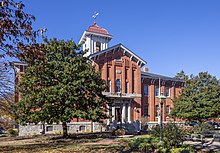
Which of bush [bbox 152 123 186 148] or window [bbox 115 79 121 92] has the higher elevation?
window [bbox 115 79 121 92]

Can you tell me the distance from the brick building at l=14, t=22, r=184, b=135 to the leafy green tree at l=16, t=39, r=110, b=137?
957 cm

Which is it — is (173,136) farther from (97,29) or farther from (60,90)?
(97,29)

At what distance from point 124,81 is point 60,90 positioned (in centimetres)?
1725

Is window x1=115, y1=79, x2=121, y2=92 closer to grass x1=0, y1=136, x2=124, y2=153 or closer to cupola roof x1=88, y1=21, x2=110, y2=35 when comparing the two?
cupola roof x1=88, y1=21, x2=110, y2=35

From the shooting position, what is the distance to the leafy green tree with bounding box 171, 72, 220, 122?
32.2 m

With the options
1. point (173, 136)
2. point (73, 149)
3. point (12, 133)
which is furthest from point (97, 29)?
point (173, 136)

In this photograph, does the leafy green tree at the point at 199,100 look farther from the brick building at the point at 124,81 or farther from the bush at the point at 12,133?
the bush at the point at 12,133

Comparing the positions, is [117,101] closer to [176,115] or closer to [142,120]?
[142,120]

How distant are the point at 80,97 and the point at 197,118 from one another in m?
18.9

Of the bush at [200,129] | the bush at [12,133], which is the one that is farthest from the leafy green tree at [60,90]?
the bush at [12,133]

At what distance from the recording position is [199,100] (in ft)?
108

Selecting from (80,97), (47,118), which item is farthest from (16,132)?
(80,97)

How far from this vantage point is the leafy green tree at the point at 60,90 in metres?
20.9

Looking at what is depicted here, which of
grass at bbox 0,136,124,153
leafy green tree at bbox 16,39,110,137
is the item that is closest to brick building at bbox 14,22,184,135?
leafy green tree at bbox 16,39,110,137
